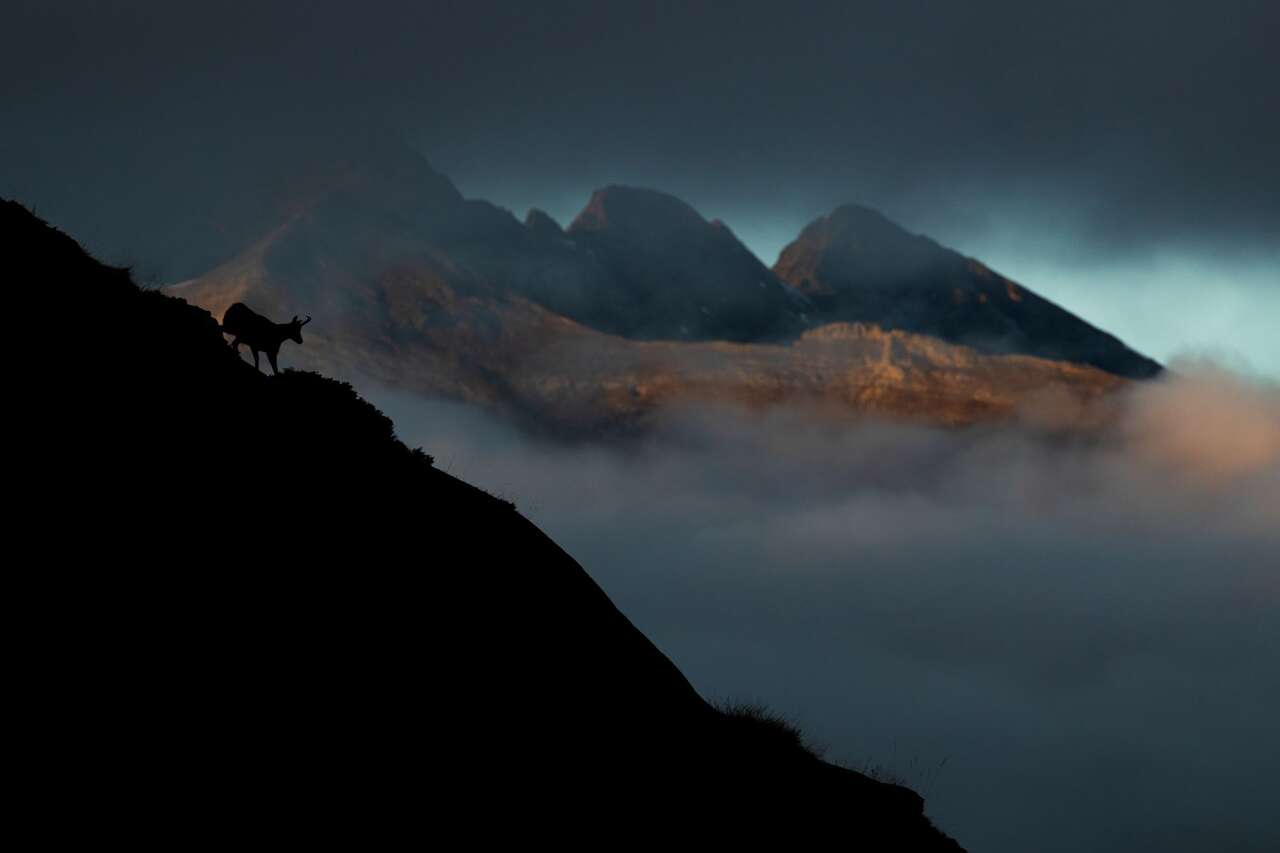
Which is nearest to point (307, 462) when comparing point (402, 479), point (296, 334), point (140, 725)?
point (402, 479)

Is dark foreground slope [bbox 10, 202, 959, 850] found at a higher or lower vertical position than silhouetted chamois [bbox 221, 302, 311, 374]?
lower

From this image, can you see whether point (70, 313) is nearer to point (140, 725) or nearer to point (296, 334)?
point (140, 725)

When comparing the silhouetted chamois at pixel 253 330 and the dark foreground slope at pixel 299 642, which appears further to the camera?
the silhouetted chamois at pixel 253 330

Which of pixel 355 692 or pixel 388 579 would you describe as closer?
pixel 355 692

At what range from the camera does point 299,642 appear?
12.7 m

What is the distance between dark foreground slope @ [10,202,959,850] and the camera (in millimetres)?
10586

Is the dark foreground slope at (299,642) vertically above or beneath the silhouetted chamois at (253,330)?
beneath

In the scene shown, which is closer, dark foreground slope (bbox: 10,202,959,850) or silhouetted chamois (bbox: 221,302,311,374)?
dark foreground slope (bbox: 10,202,959,850)

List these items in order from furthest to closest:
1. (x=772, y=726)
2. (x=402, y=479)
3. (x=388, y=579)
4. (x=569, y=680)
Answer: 1. (x=772, y=726)
2. (x=402, y=479)
3. (x=569, y=680)
4. (x=388, y=579)

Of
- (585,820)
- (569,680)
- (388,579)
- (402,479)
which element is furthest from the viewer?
(402,479)

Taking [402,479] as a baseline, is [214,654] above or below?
below

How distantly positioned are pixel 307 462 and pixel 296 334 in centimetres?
1042

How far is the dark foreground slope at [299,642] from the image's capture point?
1059cm

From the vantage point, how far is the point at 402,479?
59.1ft
